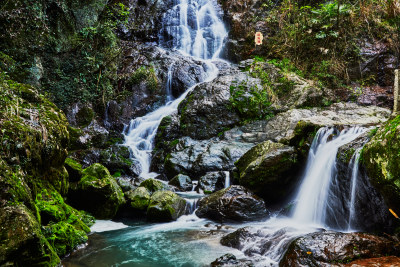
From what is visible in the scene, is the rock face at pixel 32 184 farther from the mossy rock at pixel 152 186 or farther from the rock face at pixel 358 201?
the rock face at pixel 358 201

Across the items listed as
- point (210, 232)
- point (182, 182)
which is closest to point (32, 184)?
point (210, 232)

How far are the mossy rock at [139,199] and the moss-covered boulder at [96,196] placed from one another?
0.39 m

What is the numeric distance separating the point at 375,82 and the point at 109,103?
12.9 metres

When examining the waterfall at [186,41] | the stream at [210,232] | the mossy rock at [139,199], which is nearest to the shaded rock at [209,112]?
the waterfall at [186,41]

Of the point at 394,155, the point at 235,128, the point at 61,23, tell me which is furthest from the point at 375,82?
the point at 61,23

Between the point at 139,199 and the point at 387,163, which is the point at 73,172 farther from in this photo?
the point at 387,163

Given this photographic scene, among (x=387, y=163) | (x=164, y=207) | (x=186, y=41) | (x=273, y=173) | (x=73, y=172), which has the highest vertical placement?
(x=186, y=41)

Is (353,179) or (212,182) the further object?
(212,182)

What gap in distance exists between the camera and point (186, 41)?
18234 mm

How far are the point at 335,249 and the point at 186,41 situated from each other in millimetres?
17228

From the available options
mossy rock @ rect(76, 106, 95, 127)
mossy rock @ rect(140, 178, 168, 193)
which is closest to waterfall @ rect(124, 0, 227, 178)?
mossy rock @ rect(76, 106, 95, 127)

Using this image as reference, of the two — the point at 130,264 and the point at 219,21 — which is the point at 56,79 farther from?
the point at 219,21

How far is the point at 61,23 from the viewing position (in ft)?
38.3

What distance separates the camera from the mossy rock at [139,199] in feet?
20.9
